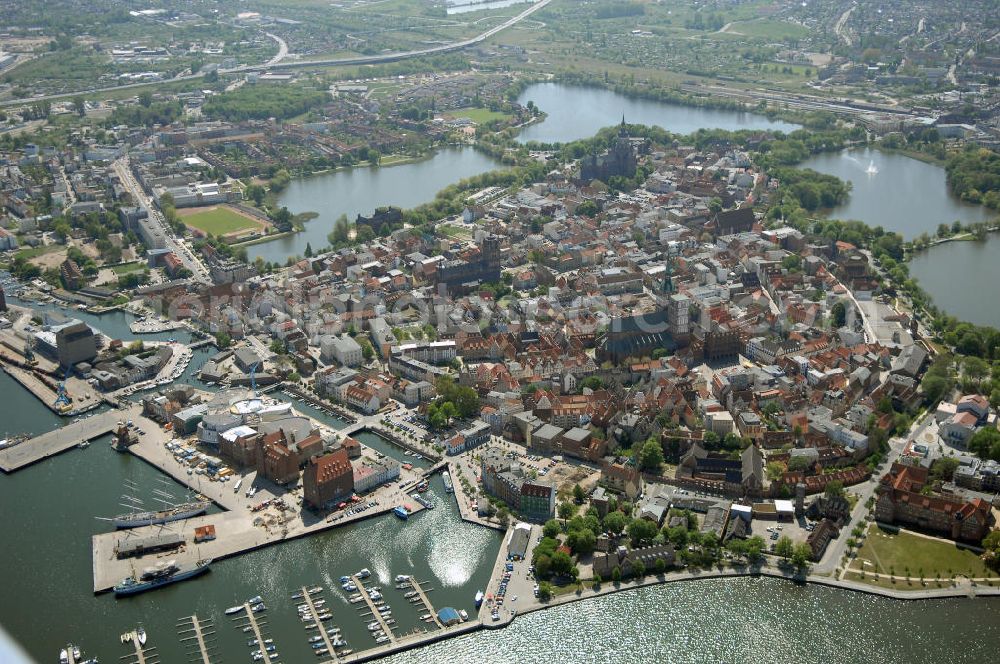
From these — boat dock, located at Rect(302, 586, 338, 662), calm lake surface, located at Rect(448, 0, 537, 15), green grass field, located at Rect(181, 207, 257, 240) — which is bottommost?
green grass field, located at Rect(181, 207, 257, 240)

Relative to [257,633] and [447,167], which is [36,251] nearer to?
[447,167]

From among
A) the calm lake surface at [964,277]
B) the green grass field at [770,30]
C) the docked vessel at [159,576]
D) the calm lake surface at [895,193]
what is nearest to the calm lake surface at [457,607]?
the docked vessel at [159,576]

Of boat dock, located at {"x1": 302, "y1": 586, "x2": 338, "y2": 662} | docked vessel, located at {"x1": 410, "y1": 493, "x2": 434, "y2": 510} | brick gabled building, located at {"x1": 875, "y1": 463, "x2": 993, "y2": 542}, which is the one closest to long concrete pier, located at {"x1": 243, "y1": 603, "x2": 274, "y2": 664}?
boat dock, located at {"x1": 302, "y1": 586, "x2": 338, "y2": 662}

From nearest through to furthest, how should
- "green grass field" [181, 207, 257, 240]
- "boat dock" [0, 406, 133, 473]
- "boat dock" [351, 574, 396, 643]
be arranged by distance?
"boat dock" [351, 574, 396, 643]
"boat dock" [0, 406, 133, 473]
"green grass field" [181, 207, 257, 240]

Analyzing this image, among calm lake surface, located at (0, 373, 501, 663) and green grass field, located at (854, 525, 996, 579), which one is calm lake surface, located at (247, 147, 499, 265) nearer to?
calm lake surface, located at (0, 373, 501, 663)

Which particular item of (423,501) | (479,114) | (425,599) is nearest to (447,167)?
(479,114)
